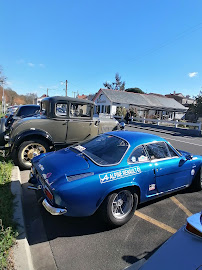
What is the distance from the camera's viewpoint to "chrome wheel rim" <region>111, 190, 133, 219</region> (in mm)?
3003

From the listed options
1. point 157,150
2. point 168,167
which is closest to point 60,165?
point 157,150

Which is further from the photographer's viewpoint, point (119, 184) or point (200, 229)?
point (119, 184)

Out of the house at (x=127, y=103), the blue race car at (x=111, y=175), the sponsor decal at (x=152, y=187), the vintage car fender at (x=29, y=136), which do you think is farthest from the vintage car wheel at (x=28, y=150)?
the house at (x=127, y=103)

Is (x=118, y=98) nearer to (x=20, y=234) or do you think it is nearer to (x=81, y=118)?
(x=81, y=118)

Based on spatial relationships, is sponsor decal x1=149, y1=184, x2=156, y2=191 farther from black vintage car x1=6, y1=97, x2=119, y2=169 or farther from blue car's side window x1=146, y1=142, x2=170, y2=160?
black vintage car x1=6, y1=97, x2=119, y2=169

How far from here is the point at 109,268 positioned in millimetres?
2289

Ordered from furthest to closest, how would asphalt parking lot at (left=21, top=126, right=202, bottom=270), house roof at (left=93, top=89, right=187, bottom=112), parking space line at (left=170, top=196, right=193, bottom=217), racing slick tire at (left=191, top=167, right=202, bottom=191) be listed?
house roof at (left=93, top=89, right=187, bottom=112) < racing slick tire at (left=191, top=167, right=202, bottom=191) < parking space line at (left=170, top=196, right=193, bottom=217) < asphalt parking lot at (left=21, top=126, right=202, bottom=270)

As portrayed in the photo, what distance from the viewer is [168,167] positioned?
3.55 metres

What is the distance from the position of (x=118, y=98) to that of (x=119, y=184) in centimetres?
3490

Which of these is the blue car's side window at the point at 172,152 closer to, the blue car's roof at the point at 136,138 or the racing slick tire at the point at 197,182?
the blue car's roof at the point at 136,138

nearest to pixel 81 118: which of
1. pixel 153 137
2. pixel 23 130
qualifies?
pixel 23 130

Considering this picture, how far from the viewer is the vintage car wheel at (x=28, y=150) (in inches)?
204

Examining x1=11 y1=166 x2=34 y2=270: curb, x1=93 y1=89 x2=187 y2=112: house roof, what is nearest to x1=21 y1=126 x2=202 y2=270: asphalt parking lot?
x1=11 y1=166 x2=34 y2=270: curb

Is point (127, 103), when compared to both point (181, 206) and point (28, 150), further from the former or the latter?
point (181, 206)
